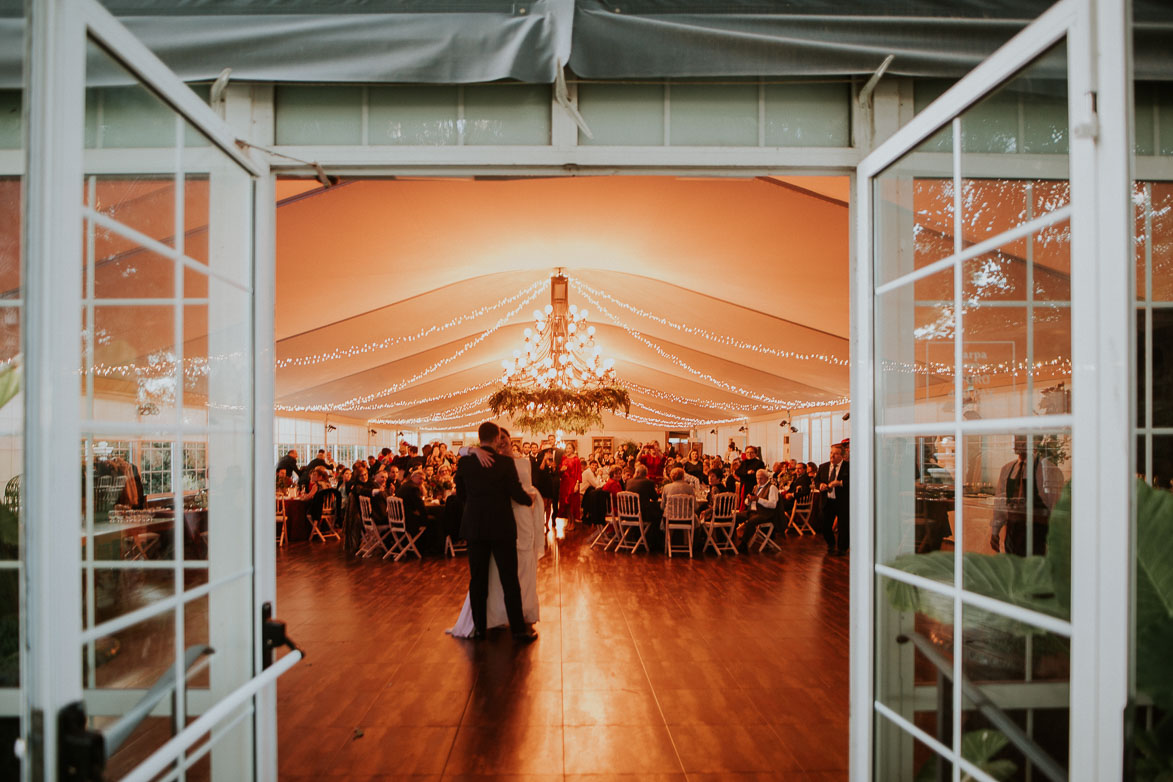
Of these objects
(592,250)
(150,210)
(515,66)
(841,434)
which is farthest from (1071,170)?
(841,434)

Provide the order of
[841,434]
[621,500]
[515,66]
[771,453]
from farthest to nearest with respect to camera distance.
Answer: [771,453] < [841,434] < [621,500] < [515,66]

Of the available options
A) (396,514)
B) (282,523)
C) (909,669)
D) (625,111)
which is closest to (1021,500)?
(909,669)

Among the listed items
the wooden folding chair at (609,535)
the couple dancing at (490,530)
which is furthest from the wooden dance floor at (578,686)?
the wooden folding chair at (609,535)

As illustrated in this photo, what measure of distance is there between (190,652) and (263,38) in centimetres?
174

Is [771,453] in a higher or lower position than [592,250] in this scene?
lower

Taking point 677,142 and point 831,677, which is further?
point 831,677

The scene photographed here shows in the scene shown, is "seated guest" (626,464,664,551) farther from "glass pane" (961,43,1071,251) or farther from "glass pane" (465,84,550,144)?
"glass pane" (961,43,1071,251)

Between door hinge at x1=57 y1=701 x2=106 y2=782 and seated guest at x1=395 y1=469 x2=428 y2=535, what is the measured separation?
7877 mm

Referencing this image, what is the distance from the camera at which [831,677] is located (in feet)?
14.2

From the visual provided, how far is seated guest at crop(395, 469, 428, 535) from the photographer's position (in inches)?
357

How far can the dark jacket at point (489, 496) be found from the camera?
5.12 metres

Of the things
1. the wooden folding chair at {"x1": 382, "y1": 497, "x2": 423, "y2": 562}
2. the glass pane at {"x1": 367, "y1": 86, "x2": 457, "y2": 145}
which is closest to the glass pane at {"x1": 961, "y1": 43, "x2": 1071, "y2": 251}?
the glass pane at {"x1": 367, "y1": 86, "x2": 457, "y2": 145}

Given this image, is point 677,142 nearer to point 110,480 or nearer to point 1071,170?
point 1071,170

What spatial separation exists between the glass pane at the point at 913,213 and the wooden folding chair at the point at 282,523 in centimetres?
986
